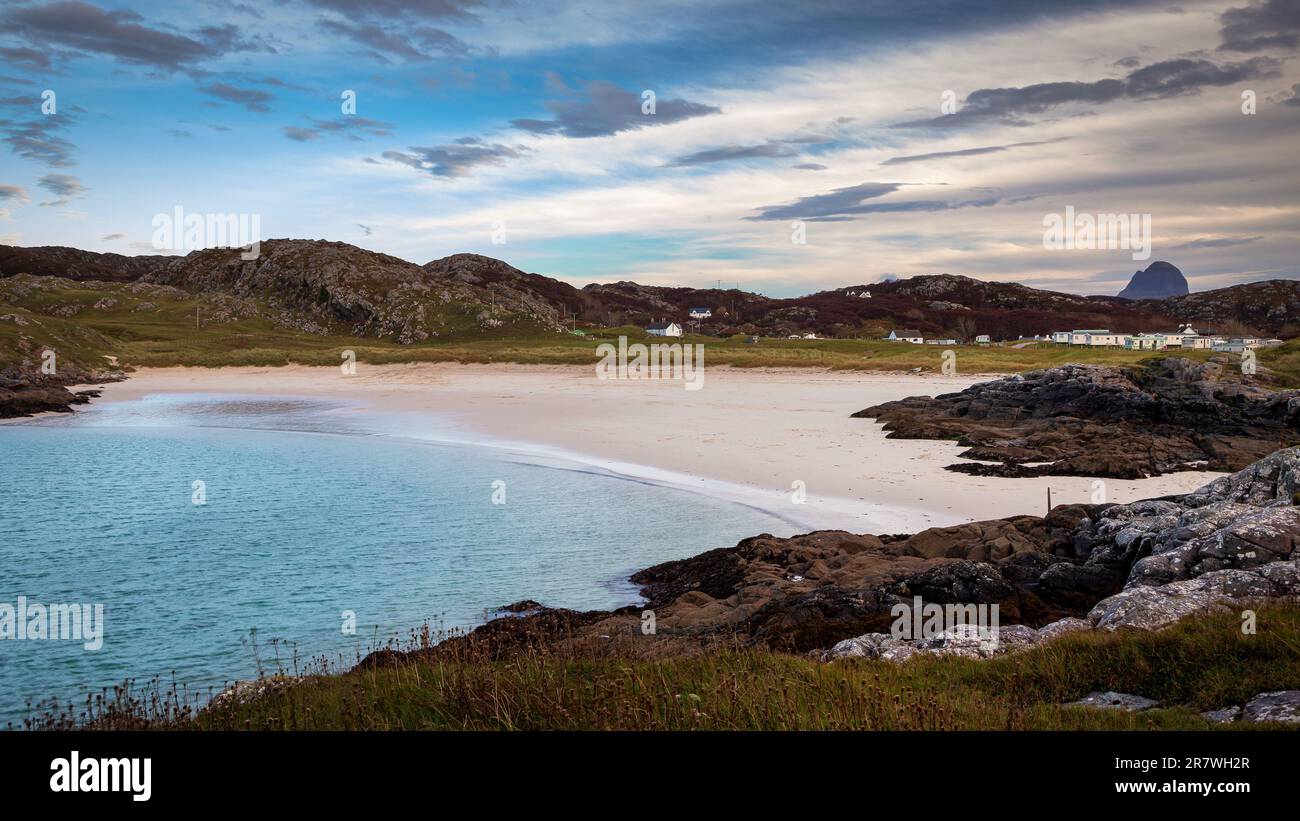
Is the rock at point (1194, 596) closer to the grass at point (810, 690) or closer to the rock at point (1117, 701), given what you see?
the grass at point (810, 690)

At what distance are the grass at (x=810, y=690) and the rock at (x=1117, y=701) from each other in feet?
0.53

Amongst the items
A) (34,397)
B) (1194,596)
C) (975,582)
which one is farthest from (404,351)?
(1194,596)

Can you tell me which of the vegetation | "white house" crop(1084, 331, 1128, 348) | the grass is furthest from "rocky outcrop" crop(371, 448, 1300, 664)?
"white house" crop(1084, 331, 1128, 348)

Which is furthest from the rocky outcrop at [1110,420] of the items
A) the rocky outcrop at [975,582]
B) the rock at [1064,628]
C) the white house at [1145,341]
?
the white house at [1145,341]

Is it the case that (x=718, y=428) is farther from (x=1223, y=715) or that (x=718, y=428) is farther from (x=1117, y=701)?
(x=1223, y=715)

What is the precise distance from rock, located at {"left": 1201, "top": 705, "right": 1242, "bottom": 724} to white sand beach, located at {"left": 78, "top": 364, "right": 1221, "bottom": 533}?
47.6ft

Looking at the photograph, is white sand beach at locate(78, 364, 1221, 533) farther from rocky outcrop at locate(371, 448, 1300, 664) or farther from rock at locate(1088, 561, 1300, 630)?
rock at locate(1088, 561, 1300, 630)

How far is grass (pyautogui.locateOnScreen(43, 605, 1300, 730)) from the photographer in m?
6.85

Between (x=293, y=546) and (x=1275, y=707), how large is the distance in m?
22.4

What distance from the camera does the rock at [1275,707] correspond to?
671 cm

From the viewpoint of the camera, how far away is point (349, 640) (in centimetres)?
1535

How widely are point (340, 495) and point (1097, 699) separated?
27.7 m

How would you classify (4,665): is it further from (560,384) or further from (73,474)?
(560,384)

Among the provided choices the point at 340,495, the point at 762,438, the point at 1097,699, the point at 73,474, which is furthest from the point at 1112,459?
the point at 73,474
